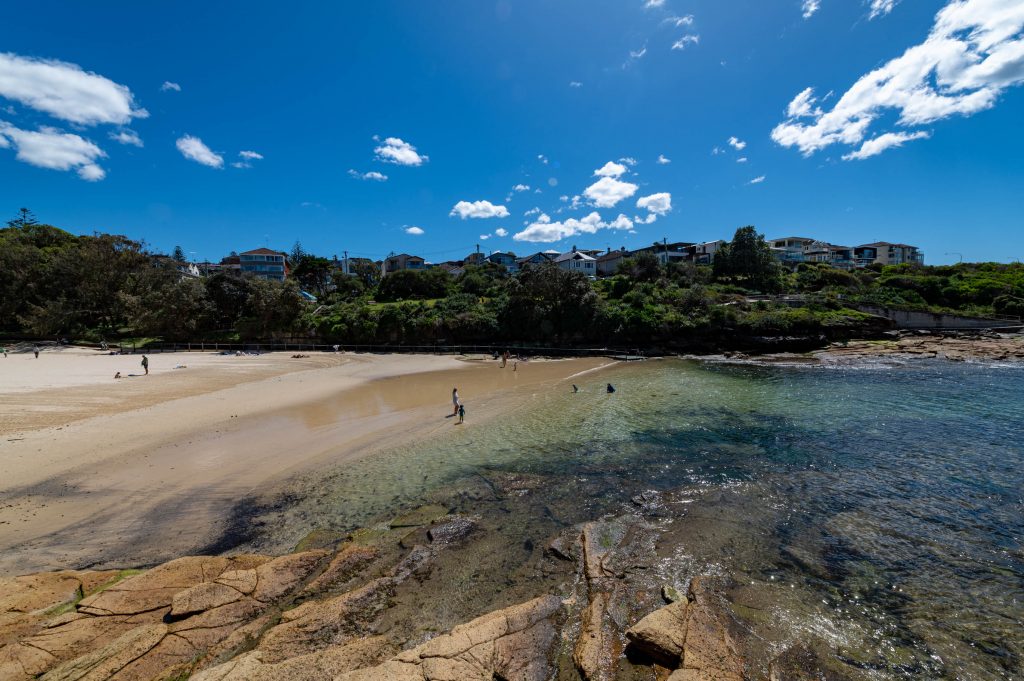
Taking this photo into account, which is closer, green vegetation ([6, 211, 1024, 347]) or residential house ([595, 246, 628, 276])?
green vegetation ([6, 211, 1024, 347])

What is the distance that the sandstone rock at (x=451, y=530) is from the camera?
895cm

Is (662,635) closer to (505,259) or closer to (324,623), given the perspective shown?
(324,623)

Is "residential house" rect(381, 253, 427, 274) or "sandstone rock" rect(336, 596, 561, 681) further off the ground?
"residential house" rect(381, 253, 427, 274)

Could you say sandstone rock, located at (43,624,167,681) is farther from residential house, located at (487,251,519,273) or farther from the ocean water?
residential house, located at (487,251,519,273)

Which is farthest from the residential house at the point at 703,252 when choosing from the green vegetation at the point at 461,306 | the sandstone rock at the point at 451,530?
the sandstone rock at the point at 451,530

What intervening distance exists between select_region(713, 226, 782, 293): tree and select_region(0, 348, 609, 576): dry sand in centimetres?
4515

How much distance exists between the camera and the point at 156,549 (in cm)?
859

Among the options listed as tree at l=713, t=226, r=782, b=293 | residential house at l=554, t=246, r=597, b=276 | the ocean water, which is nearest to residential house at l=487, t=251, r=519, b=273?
residential house at l=554, t=246, r=597, b=276

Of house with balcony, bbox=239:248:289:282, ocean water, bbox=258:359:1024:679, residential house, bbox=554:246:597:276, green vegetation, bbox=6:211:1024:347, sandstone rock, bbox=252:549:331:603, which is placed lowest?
ocean water, bbox=258:359:1024:679

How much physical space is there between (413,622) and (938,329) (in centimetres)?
6529

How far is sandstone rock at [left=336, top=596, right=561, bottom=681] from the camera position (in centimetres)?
489

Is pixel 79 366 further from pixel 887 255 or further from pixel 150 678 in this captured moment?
pixel 887 255

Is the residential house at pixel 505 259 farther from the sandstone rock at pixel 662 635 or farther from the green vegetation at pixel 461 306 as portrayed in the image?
the sandstone rock at pixel 662 635

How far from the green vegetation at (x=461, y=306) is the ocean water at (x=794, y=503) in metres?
24.7
